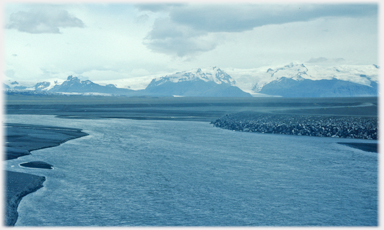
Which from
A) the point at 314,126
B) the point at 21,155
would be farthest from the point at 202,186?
the point at 314,126

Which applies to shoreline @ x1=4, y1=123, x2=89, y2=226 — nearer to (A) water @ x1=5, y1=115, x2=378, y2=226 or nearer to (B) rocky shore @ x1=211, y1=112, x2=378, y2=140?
(A) water @ x1=5, y1=115, x2=378, y2=226

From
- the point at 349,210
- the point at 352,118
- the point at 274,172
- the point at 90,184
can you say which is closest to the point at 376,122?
the point at 352,118

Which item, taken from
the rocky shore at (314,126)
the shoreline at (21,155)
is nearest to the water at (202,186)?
the shoreline at (21,155)

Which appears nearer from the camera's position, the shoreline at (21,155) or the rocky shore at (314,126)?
the shoreline at (21,155)

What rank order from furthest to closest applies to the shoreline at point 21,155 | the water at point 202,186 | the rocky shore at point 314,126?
the rocky shore at point 314,126, the shoreline at point 21,155, the water at point 202,186

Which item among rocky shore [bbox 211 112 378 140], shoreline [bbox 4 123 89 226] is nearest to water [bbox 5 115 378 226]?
shoreline [bbox 4 123 89 226]

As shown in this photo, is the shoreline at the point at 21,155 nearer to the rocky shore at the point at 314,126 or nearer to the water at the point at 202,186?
the water at the point at 202,186
